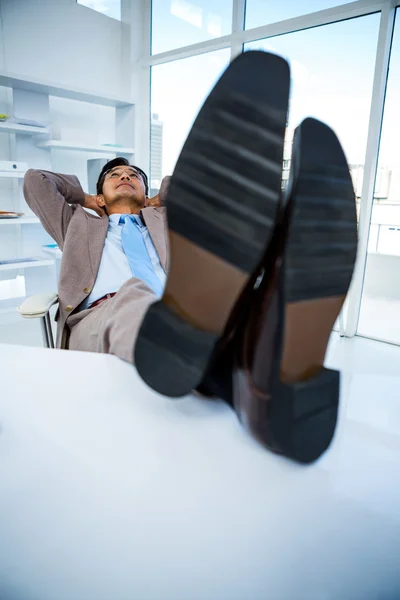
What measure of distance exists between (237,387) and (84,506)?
0.26m

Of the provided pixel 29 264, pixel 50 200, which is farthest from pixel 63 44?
pixel 50 200

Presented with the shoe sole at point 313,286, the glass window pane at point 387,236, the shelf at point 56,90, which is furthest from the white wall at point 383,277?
the shoe sole at point 313,286

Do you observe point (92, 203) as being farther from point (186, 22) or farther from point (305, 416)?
point (186, 22)

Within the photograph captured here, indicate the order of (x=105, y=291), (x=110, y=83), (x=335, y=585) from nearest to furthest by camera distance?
(x=335, y=585) → (x=105, y=291) → (x=110, y=83)

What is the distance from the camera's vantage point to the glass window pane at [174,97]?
11.8ft

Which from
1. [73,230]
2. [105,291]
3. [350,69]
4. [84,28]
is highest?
[84,28]

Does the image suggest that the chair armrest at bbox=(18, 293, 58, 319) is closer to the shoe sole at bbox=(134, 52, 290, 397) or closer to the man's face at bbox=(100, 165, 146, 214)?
the man's face at bbox=(100, 165, 146, 214)

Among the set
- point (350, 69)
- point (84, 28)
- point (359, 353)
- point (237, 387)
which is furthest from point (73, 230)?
point (84, 28)

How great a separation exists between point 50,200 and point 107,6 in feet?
10.5

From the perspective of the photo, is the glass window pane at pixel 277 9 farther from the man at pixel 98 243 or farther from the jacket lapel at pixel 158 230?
the jacket lapel at pixel 158 230

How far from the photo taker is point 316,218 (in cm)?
53

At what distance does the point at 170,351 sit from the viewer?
587 millimetres

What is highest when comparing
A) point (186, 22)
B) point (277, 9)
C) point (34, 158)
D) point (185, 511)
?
point (186, 22)

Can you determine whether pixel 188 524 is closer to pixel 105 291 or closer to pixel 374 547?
pixel 374 547
